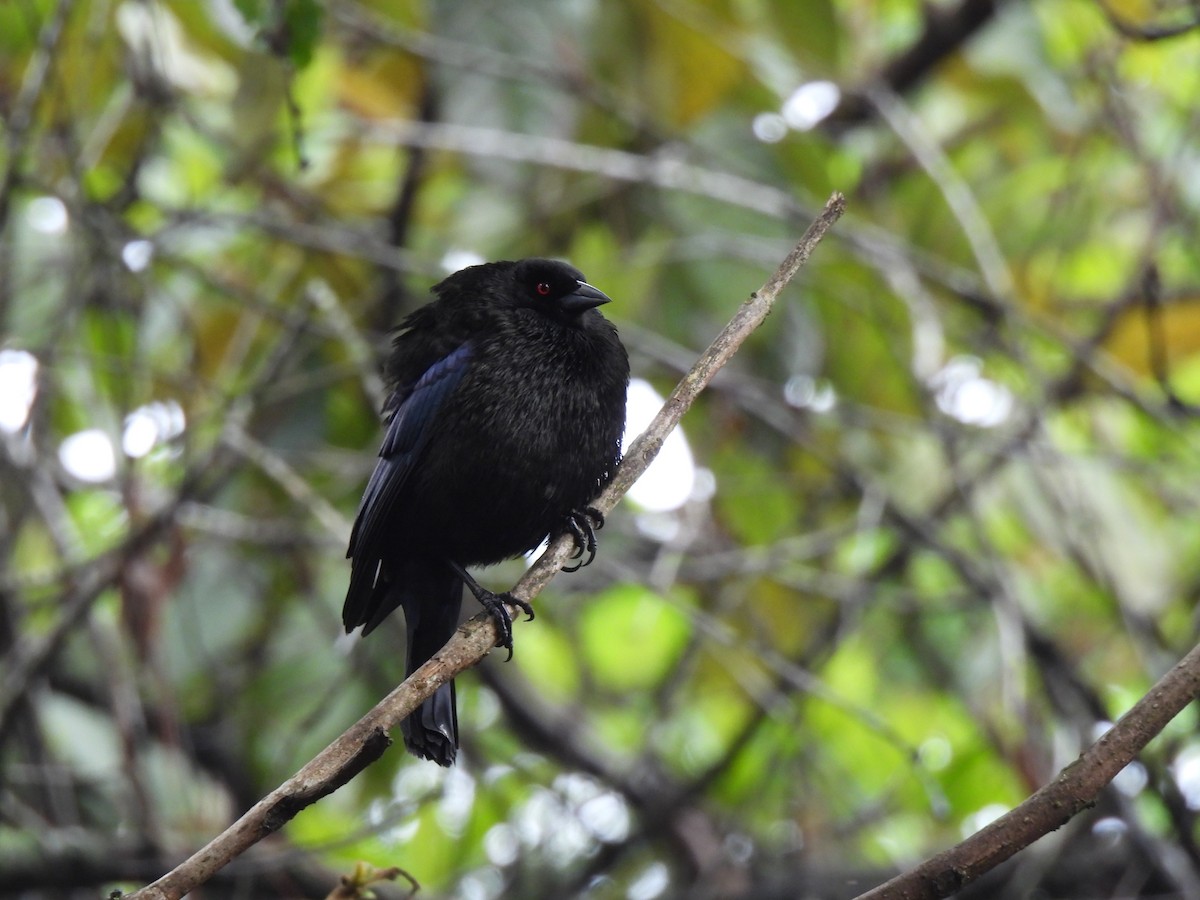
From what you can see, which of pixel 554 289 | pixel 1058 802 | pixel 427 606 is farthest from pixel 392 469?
pixel 1058 802

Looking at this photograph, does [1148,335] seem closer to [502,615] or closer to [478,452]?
[478,452]

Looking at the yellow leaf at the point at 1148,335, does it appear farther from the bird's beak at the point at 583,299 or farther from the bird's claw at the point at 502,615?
the bird's claw at the point at 502,615

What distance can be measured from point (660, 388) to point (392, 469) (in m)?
2.27

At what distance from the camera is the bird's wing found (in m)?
3.27

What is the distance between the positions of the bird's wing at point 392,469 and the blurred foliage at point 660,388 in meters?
0.67

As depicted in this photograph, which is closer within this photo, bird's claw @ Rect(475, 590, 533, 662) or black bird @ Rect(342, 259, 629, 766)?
bird's claw @ Rect(475, 590, 533, 662)

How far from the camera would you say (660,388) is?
5.53 metres

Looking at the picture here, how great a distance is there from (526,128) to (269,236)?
3.53ft

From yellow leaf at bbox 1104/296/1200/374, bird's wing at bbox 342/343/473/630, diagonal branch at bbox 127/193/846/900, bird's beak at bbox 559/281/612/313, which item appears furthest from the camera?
yellow leaf at bbox 1104/296/1200/374

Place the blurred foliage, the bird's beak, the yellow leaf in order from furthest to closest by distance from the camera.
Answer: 1. the yellow leaf
2. the blurred foliage
3. the bird's beak

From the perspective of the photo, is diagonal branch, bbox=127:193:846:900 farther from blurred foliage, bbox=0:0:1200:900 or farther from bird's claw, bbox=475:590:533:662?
blurred foliage, bbox=0:0:1200:900

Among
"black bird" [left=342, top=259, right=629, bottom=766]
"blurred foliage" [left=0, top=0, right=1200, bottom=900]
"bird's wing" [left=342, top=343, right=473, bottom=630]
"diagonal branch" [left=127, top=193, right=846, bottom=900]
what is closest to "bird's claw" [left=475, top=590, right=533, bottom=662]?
"diagonal branch" [left=127, top=193, right=846, bottom=900]

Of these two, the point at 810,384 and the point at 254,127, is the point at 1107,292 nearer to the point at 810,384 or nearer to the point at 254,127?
the point at 810,384

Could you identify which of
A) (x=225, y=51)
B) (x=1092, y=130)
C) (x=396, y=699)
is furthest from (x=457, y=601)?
(x=1092, y=130)
